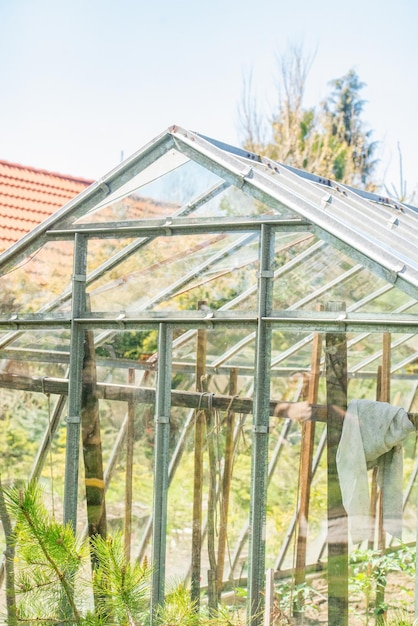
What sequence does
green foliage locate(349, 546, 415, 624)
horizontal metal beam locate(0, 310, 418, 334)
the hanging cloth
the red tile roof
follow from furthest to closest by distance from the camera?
the red tile roof → green foliage locate(349, 546, 415, 624) → the hanging cloth → horizontal metal beam locate(0, 310, 418, 334)

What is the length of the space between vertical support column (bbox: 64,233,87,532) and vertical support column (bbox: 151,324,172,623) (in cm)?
56

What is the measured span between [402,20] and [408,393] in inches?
654

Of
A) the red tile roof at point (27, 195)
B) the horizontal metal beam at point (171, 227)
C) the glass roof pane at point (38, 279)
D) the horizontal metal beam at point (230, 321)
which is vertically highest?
the red tile roof at point (27, 195)

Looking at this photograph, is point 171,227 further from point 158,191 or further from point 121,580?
point 121,580

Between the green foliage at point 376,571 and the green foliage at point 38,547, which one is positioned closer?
the green foliage at point 38,547

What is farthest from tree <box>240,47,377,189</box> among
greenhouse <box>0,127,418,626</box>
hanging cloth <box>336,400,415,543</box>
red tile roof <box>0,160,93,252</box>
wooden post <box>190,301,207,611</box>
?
hanging cloth <box>336,400,415,543</box>

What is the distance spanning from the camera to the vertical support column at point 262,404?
15.2ft

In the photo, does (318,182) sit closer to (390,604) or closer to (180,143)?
(180,143)

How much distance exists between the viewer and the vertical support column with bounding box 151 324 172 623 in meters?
4.94

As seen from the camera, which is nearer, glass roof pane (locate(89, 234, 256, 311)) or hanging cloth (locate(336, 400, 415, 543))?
hanging cloth (locate(336, 400, 415, 543))

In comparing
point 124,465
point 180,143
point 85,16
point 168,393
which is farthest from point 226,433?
point 85,16

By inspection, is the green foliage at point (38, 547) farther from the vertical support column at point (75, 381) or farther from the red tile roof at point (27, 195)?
the red tile roof at point (27, 195)

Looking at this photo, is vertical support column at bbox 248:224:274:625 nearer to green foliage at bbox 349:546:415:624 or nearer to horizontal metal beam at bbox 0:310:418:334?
horizontal metal beam at bbox 0:310:418:334

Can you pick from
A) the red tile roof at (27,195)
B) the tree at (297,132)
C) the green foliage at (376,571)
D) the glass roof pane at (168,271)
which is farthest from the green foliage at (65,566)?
the tree at (297,132)
